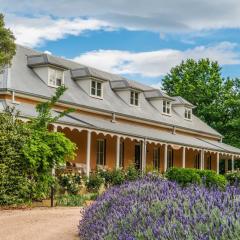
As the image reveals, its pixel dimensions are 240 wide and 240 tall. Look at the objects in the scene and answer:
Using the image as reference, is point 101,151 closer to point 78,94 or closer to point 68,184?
point 78,94

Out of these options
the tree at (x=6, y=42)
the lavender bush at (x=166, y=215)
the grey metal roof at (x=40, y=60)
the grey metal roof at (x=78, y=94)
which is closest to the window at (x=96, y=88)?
the grey metal roof at (x=78, y=94)

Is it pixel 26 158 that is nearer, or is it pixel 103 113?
pixel 26 158

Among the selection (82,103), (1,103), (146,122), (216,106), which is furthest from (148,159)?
(216,106)

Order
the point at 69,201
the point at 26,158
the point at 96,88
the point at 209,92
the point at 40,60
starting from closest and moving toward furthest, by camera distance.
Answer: the point at 26,158 < the point at 69,201 < the point at 40,60 < the point at 96,88 < the point at 209,92

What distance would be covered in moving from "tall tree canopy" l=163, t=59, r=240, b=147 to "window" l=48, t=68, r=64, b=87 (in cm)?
2194

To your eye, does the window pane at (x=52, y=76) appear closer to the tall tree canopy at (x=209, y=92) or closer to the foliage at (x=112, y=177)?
the foliage at (x=112, y=177)

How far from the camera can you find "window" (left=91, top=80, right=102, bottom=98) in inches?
1246

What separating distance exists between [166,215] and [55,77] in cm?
2331

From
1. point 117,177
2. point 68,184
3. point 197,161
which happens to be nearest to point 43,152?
point 68,184

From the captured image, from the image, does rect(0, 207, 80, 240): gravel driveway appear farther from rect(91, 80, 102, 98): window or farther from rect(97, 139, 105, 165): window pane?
rect(91, 80, 102, 98): window

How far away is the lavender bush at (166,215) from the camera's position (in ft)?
16.5

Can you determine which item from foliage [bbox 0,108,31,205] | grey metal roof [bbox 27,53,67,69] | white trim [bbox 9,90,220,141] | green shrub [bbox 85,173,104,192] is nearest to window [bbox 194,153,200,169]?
white trim [bbox 9,90,220,141]

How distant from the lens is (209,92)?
167 ft

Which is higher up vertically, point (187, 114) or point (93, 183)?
point (187, 114)
